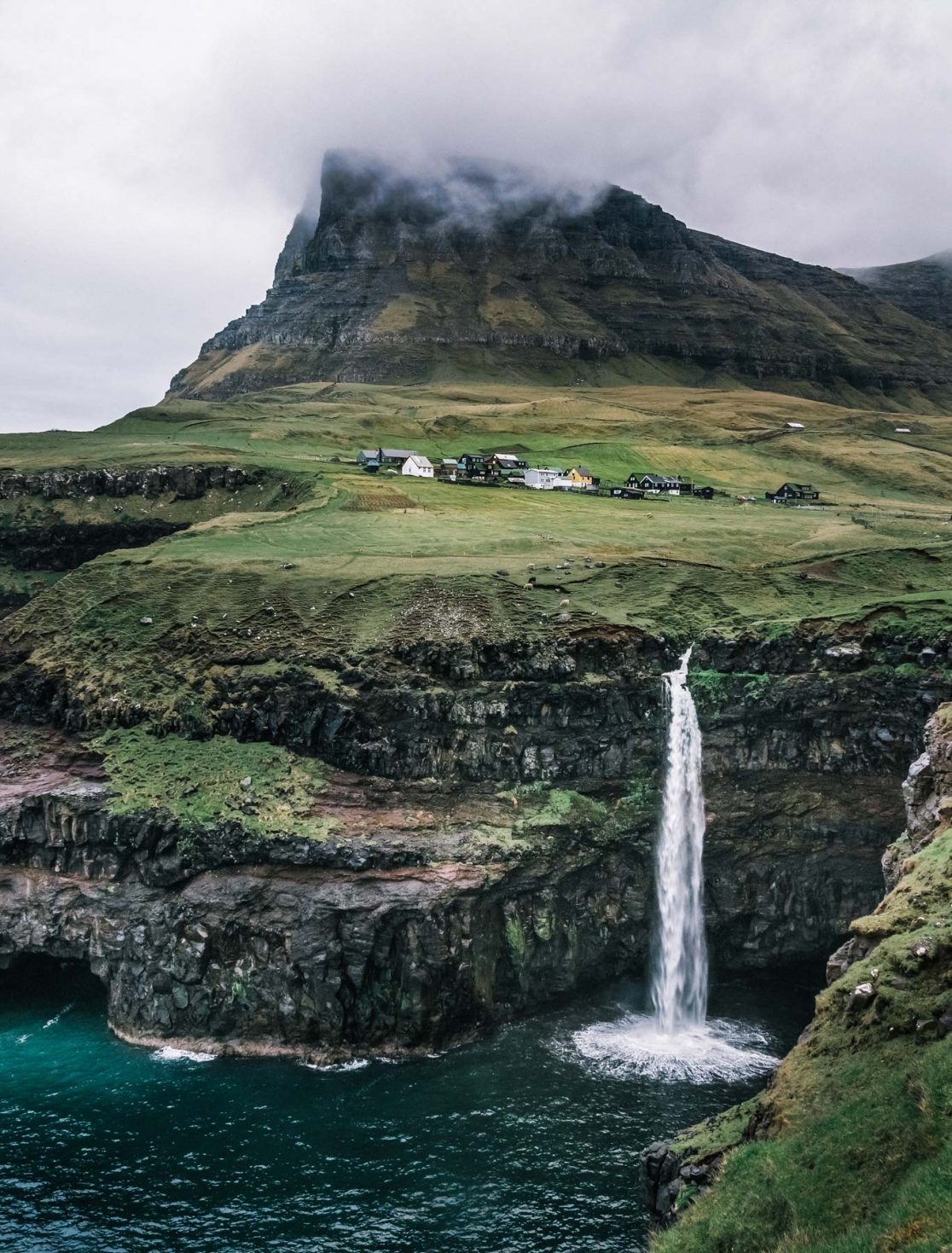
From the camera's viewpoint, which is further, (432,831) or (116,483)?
(116,483)

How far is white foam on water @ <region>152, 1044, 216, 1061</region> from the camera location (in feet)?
184

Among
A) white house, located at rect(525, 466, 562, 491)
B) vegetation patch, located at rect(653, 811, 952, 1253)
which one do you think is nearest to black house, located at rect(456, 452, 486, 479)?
white house, located at rect(525, 466, 562, 491)

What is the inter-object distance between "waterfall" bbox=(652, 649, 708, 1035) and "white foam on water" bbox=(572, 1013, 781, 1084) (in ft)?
6.13

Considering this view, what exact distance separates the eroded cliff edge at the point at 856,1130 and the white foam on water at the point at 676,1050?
49.2 feet

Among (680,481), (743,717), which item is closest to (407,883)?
(743,717)

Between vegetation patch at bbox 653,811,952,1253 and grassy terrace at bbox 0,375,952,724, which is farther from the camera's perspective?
grassy terrace at bbox 0,375,952,724

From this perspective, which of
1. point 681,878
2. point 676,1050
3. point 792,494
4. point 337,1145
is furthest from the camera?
point 792,494

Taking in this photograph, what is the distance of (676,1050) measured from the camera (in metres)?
55.2

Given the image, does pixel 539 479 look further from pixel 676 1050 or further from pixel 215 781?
pixel 676 1050

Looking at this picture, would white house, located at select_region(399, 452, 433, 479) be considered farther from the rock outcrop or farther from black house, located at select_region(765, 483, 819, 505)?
black house, located at select_region(765, 483, 819, 505)

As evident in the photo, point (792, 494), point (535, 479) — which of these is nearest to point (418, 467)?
point (535, 479)

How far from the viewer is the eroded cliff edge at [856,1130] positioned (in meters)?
25.9

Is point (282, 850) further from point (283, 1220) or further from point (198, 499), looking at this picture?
point (198, 499)

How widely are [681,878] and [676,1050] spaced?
11365mm
